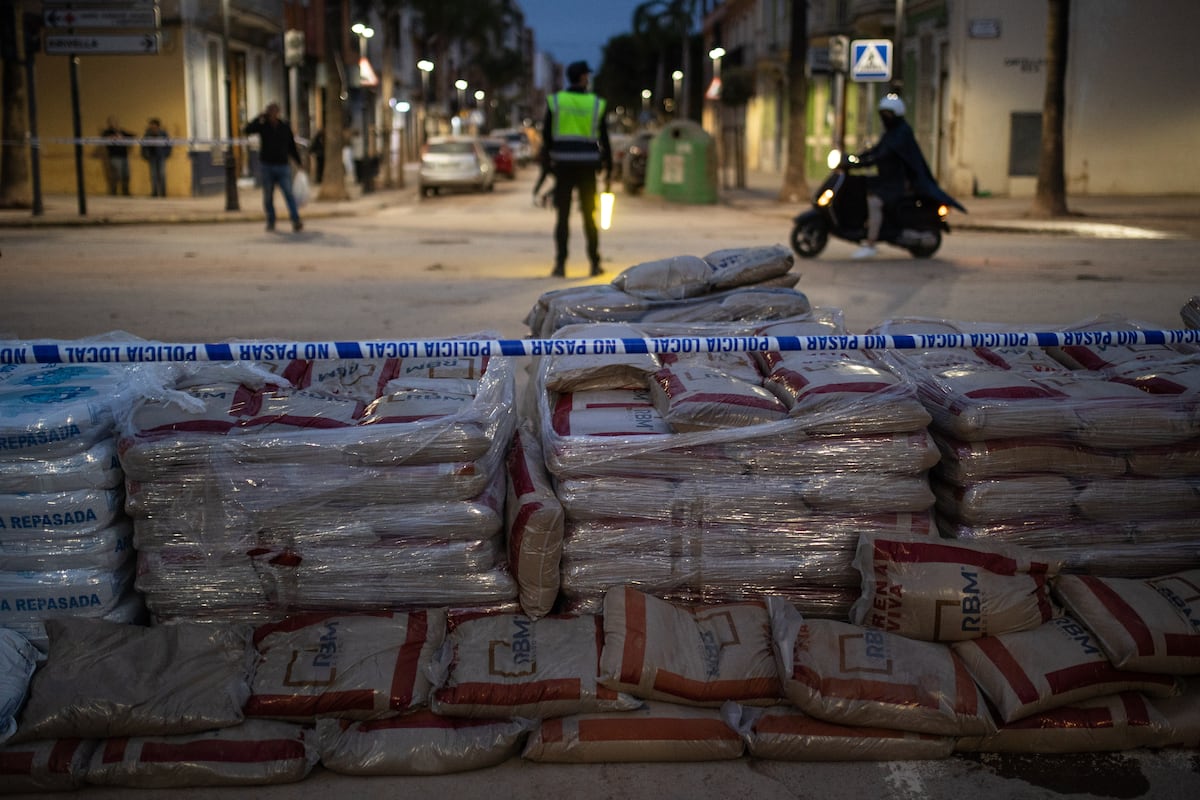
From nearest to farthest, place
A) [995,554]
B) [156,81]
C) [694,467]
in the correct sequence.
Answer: [995,554] < [694,467] < [156,81]

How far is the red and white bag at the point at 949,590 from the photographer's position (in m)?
3.73

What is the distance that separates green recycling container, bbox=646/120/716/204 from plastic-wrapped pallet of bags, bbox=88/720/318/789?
26053mm

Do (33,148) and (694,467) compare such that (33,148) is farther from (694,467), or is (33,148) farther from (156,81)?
(694,467)

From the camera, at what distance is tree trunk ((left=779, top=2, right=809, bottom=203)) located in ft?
93.9

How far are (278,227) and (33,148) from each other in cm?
477

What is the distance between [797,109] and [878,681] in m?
26.6

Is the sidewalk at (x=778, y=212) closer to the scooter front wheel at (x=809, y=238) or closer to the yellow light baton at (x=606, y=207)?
the scooter front wheel at (x=809, y=238)

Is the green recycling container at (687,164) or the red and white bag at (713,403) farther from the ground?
the green recycling container at (687,164)

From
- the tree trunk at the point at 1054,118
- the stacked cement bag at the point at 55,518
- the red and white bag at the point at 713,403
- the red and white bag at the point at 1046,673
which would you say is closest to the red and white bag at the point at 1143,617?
the red and white bag at the point at 1046,673

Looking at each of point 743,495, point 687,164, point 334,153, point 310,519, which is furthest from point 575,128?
point 334,153

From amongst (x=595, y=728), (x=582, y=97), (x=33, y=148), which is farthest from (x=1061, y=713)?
(x=33, y=148)

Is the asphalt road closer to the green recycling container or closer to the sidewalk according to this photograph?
the sidewalk

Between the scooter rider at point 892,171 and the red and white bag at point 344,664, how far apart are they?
11.8 metres

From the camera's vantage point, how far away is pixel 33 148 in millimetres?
21859
